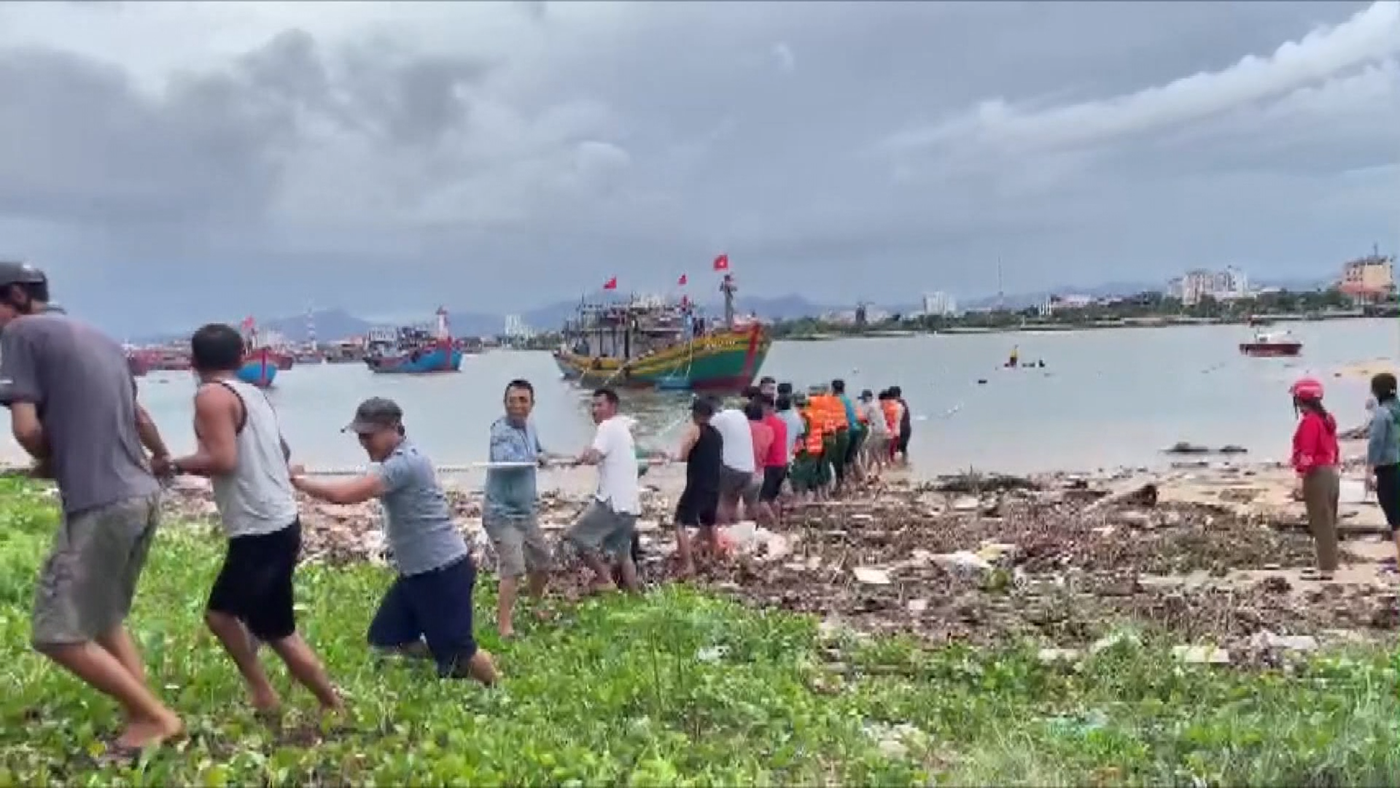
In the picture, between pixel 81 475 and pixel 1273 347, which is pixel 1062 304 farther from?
pixel 81 475

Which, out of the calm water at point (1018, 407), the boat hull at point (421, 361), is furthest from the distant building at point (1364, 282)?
the boat hull at point (421, 361)

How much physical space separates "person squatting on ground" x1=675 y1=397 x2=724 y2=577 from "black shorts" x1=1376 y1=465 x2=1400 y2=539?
216 inches

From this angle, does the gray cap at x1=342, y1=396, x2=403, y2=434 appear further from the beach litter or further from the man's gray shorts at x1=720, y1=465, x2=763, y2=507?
the man's gray shorts at x1=720, y1=465, x2=763, y2=507

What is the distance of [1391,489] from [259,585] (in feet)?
30.8

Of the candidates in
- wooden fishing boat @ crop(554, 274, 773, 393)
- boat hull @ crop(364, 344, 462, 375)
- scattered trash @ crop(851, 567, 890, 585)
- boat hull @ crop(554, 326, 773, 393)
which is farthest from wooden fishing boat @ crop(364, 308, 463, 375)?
scattered trash @ crop(851, 567, 890, 585)

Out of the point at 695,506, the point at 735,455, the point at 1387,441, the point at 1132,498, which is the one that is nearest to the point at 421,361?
the point at 1132,498

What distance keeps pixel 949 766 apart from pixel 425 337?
106931 mm

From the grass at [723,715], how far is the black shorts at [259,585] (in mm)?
395

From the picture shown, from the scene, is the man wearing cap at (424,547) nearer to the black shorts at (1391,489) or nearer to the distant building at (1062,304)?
the black shorts at (1391,489)

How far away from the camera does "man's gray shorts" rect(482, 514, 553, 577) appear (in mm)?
8445

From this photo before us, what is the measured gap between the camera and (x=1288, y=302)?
524ft

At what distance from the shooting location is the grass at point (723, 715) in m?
4.80

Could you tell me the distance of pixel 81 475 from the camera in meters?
4.76

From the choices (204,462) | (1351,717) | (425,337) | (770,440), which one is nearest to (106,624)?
(204,462)
